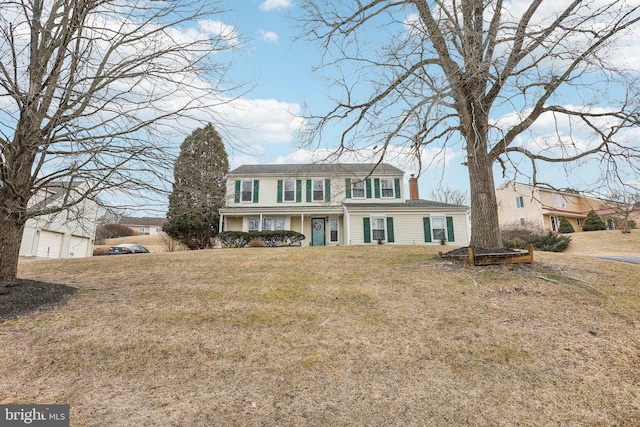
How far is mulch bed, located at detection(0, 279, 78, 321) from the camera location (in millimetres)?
5672

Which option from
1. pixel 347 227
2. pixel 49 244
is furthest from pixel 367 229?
pixel 49 244

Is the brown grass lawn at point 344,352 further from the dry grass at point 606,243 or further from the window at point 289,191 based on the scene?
the dry grass at point 606,243

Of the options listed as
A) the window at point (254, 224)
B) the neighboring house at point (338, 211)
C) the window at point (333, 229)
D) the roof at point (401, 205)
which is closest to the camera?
the neighboring house at point (338, 211)

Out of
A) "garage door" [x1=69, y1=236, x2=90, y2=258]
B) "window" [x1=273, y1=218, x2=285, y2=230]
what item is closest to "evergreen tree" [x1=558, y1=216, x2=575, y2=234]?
"window" [x1=273, y1=218, x2=285, y2=230]

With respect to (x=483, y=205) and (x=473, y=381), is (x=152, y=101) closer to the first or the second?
(x=473, y=381)

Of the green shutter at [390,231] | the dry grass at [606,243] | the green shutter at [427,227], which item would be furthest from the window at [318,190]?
the dry grass at [606,243]

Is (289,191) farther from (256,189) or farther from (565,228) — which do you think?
(565,228)

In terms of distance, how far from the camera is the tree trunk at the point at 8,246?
6227 mm

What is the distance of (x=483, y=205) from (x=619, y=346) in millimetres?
4342

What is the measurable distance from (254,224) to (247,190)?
2.34 m

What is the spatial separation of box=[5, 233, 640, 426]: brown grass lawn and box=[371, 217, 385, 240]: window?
11142 mm

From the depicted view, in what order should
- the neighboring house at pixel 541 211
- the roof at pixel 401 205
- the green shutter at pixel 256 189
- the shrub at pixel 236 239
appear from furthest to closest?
the neighboring house at pixel 541 211 < the green shutter at pixel 256 189 < the roof at pixel 401 205 < the shrub at pixel 236 239

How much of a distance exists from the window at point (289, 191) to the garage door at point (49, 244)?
15.6 meters

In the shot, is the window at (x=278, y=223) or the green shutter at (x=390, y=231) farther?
Result: the window at (x=278, y=223)
